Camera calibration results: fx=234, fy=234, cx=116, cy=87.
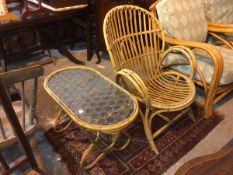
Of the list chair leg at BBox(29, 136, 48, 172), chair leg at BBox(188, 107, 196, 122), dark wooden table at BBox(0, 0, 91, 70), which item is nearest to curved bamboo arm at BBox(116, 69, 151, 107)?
chair leg at BBox(188, 107, 196, 122)

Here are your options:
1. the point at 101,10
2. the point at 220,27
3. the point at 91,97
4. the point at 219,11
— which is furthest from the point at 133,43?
the point at 219,11

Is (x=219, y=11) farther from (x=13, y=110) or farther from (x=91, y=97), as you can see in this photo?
(x=13, y=110)

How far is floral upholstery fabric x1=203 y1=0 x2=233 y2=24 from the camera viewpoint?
2330 mm

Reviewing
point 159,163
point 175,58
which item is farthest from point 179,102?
point 175,58

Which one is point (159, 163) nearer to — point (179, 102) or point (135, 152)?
point (135, 152)

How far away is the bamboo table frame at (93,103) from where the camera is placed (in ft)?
4.13

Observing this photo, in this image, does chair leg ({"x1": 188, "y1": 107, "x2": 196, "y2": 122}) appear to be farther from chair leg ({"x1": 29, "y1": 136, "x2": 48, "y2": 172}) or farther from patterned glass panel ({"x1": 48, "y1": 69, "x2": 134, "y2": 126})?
chair leg ({"x1": 29, "y1": 136, "x2": 48, "y2": 172})

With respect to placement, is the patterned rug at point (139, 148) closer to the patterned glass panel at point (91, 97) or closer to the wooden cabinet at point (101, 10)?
the patterned glass panel at point (91, 97)

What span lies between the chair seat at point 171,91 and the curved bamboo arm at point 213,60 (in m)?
0.20

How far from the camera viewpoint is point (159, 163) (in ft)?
5.20

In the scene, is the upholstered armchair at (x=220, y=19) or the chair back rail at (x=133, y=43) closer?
the chair back rail at (x=133, y=43)

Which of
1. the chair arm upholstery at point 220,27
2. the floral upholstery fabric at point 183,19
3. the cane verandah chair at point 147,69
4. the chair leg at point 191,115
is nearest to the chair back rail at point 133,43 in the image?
the cane verandah chair at point 147,69

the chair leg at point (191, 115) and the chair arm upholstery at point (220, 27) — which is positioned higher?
the chair arm upholstery at point (220, 27)

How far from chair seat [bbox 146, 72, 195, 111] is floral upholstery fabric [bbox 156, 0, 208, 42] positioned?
0.40m
